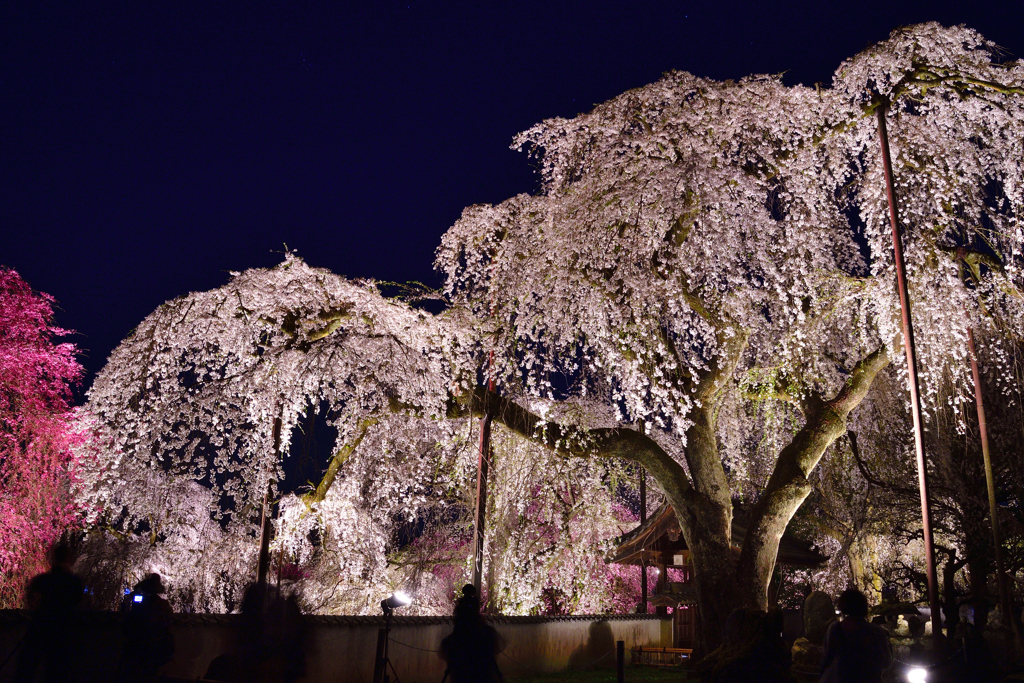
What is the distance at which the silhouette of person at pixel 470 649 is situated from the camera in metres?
5.84

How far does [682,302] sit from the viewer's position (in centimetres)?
1127

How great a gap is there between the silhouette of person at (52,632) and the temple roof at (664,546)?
42.9 feet

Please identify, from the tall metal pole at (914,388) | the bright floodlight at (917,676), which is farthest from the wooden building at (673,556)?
the bright floodlight at (917,676)

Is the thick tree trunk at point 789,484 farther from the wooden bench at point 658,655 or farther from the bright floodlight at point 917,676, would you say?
the wooden bench at point 658,655

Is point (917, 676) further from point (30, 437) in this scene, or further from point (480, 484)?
point (30, 437)

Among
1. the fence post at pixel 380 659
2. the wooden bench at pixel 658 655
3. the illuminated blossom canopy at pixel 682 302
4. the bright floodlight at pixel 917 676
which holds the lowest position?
the wooden bench at pixel 658 655

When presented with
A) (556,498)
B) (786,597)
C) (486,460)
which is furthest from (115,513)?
(786,597)

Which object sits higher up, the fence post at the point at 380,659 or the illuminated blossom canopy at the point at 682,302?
the illuminated blossom canopy at the point at 682,302

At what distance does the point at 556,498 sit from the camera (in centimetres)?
1759

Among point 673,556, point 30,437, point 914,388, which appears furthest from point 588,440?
point 30,437

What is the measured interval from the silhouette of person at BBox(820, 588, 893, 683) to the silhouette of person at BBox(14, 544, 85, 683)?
563cm

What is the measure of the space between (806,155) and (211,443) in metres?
11.3

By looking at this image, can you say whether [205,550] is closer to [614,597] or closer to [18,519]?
[18,519]

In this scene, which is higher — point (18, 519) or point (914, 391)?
A: point (914, 391)
